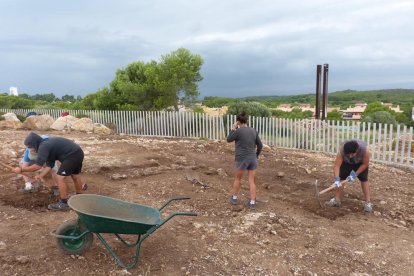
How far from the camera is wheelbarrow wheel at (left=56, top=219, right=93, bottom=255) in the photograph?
3695mm

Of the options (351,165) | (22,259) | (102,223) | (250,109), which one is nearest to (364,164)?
(351,165)

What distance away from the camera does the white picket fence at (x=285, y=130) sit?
31.2 feet

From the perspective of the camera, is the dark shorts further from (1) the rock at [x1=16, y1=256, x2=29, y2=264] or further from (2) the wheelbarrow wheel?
(1) the rock at [x1=16, y1=256, x2=29, y2=264]

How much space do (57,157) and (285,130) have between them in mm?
8340

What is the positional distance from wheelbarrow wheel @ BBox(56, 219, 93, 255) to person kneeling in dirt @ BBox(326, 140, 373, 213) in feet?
11.3

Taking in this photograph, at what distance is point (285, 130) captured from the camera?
11.7 meters

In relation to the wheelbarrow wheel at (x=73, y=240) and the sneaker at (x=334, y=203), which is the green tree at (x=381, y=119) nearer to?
the sneaker at (x=334, y=203)

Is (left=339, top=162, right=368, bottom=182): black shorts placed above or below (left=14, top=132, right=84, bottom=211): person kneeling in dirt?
below

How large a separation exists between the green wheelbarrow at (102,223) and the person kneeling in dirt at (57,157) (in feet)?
3.41

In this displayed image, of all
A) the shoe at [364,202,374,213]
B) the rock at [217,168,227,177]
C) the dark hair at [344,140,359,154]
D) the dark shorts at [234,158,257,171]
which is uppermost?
the dark hair at [344,140,359,154]

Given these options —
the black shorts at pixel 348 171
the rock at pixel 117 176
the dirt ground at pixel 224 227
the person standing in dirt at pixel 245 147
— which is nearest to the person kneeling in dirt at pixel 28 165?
the dirt ground at pixel 224 227

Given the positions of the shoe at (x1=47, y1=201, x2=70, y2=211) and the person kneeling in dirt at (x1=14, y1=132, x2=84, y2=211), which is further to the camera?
the shoe at (x1=47, y1=201, x2=70, y2=211)

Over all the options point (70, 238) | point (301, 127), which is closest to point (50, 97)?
point (301, 127)

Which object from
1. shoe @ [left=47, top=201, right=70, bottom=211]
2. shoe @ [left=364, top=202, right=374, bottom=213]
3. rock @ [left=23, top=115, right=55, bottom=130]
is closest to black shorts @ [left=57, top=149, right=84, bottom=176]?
shoe @ [left=47, top=201, right=70, bottom=211]
